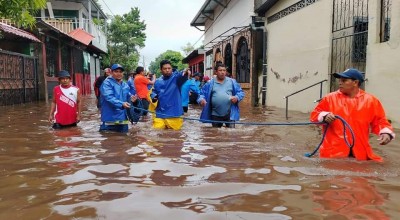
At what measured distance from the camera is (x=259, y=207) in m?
3.12

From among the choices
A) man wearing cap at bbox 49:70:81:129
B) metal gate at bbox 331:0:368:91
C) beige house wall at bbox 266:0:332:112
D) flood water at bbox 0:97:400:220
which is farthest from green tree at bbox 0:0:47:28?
beige house wall at bbox 266:0:332:112

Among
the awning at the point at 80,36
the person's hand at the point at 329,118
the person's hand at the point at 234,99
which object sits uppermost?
the awning at the point at 80,36

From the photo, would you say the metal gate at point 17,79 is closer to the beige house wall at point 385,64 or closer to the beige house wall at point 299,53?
the beige house wall at point 299,53

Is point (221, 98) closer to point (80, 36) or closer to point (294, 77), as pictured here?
point (294, 77)

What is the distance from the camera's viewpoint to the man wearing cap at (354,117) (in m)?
4.57

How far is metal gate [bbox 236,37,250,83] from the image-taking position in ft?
62.4

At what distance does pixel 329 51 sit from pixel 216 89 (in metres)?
5.08

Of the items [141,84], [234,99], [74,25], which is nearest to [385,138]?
[234,99]

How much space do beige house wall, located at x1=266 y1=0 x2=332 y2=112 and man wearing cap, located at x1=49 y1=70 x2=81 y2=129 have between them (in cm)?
728

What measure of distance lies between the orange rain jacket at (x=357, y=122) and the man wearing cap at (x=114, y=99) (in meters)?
3.63

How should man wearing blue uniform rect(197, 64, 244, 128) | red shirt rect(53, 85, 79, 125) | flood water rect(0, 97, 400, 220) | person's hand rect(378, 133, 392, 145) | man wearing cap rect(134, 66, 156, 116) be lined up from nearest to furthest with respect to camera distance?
flood water rect(0, 97, 400, 220) → person's hand rect(378, 133, 392, 145) → red shirt rect(53, 85, 79, 125) → man wearing blue uniform rect(197, 64, 244, 128) → man wearing cap rect(134, 66, 156, 116)

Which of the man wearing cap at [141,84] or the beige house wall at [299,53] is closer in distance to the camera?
the man wearing cap at [141,84]

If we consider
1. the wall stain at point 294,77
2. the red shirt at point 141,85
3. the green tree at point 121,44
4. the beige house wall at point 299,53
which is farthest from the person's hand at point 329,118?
the green tree at point 121,44

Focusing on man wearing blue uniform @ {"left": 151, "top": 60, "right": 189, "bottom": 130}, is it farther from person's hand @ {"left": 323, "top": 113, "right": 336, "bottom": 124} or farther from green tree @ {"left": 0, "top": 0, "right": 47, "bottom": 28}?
person's hand @ {"left": 323, "top": 113, "right": 336, "bottom": 124}
